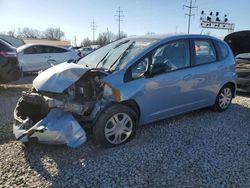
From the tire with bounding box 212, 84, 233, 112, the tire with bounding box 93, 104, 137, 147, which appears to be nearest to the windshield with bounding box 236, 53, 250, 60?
the tire with bounding box 212, 84, 233, 112

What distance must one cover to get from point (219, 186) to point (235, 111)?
3377 millimetres

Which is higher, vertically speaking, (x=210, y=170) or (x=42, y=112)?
(x=42, y=112)

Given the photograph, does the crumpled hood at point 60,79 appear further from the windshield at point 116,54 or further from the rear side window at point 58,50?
the rear side window at point 58,50

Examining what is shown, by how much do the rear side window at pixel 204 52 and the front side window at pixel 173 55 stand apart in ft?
0.89

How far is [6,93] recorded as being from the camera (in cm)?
817

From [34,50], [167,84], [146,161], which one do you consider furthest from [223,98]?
[34,50]

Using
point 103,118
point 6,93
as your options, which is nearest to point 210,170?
point 103,118

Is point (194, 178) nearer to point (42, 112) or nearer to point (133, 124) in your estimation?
point (133, 124)

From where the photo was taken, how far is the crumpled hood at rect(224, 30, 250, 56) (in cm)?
790

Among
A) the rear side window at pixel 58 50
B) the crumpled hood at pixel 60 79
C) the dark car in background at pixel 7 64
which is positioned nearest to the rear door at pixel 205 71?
the crumpled hood at pixel 60 79

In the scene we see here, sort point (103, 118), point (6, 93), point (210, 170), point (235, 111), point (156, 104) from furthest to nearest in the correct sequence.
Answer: point (6, 93) < point (235, 111) < point (156, 104) < point (103, 118) < point (210, 170)

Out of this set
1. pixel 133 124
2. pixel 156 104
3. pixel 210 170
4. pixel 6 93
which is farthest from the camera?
pixel 6 93

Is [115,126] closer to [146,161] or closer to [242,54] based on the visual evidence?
[146,161]

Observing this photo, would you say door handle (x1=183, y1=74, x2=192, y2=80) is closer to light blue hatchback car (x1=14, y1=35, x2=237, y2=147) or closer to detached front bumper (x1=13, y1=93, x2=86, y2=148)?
light blue hatchback car (x1=14, y1=35, x2=237, y2=147)
